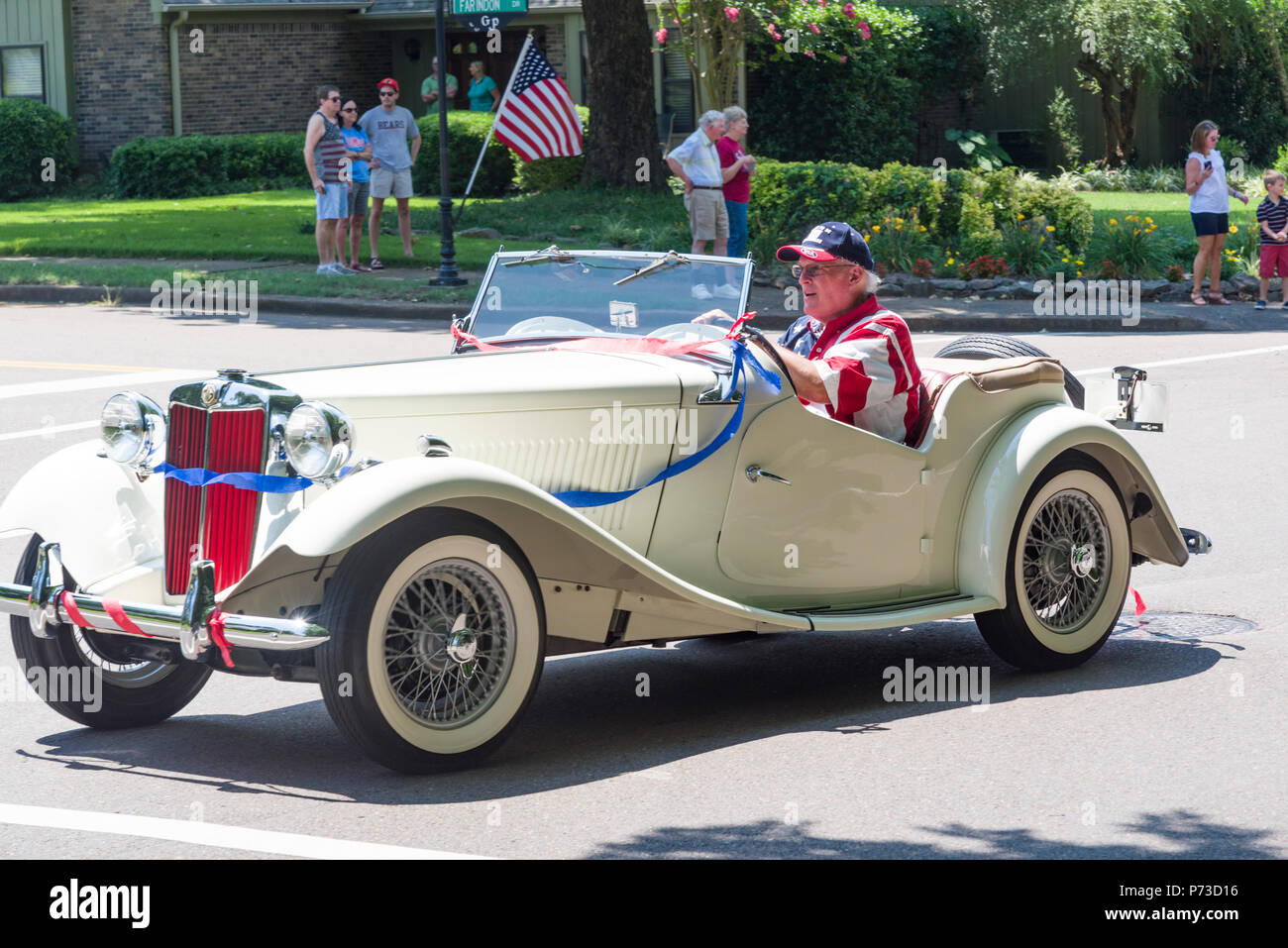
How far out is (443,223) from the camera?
65.0 feet

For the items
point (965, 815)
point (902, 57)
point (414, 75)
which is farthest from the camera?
point (414, 75)

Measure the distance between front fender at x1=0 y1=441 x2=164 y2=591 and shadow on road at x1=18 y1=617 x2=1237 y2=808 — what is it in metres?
0.62

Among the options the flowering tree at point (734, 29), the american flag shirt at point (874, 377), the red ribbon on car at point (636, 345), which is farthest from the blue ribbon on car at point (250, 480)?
the flowering tree at point (734, 29)

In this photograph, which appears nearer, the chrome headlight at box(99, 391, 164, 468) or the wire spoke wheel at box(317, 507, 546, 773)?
the wire spoke wheel at box(317, 507, 546, 773)

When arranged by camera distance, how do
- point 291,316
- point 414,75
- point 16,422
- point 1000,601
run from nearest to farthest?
point 1000,601 < point 16,422 < point 291,316 < point 414,75

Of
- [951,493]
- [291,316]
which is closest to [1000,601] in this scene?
[951,493]

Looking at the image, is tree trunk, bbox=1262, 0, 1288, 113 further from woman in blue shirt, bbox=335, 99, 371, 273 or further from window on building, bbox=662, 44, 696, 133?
woman in blue shirt, bbox=335, 99, 371, 273

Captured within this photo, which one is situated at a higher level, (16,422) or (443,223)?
(443,223)

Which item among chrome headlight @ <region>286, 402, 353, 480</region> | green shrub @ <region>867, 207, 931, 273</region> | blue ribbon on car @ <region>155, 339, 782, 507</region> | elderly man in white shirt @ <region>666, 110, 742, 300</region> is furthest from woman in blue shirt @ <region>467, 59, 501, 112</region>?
chrome headlight @ <region>286, 402, 353, 480</region>

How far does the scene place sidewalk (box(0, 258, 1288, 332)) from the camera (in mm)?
18203

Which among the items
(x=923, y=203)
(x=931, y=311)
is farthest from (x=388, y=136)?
(x=931, y=311)

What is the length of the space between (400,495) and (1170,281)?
55.3ft

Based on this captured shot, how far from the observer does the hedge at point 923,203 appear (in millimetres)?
20906

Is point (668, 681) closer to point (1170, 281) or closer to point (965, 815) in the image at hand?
point (965, 815)
